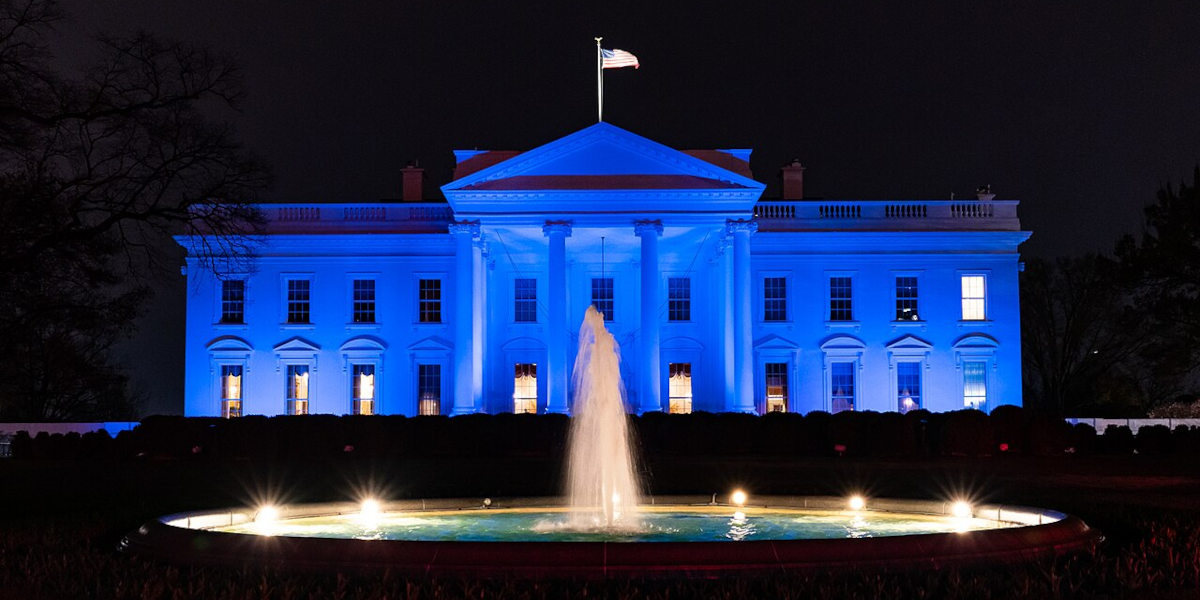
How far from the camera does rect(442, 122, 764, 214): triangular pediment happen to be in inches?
1686

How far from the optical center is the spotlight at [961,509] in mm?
15070

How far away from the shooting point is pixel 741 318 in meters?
43.4

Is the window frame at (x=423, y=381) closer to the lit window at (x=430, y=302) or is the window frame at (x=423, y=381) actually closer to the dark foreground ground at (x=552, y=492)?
the lit window at (x=430, y=302)

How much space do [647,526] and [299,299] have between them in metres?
36.9

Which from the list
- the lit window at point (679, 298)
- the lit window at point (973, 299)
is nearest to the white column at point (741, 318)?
the lit window at point (679, 298)

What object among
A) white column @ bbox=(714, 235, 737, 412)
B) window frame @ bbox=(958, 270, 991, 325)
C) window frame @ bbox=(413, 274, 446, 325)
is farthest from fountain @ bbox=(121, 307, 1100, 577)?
window frame @ bbox=(958, 270, 991, 325)

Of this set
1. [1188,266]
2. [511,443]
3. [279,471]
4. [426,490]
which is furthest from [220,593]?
[1188,266]

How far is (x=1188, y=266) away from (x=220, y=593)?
2003 inches

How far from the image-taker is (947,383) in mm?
49094

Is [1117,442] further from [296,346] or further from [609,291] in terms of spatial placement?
[296,346]

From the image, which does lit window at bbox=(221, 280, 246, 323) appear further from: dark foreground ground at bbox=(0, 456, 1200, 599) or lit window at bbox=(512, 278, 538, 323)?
dark foreground ground at bbox=(0, 456, 1200, 599)

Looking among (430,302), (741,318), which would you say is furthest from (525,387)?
(741,318)

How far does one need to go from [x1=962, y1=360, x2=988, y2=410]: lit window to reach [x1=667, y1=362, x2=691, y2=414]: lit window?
427 inches

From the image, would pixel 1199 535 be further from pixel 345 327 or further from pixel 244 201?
pixel 345 327
